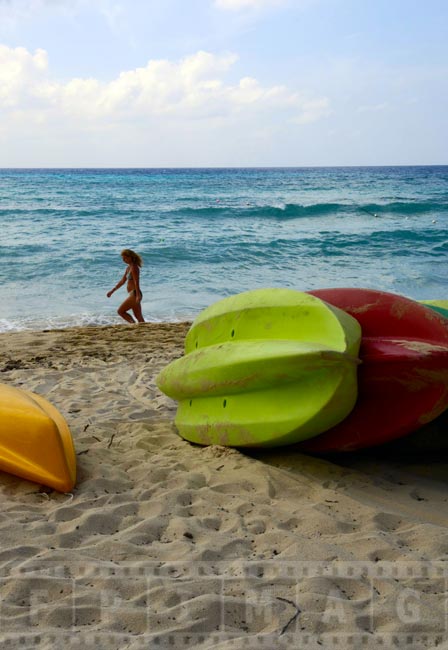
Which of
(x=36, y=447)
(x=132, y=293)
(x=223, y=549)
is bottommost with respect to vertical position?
(x=223, y=549)

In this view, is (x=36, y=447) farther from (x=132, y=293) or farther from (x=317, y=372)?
(x=132, y=293)

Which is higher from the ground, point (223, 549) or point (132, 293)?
point (132, 293)

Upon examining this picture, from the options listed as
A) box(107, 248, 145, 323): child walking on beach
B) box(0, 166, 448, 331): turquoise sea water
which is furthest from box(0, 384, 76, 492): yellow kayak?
box(0, 166, 448, 331): turquoise sea water

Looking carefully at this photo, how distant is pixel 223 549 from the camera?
8.09 ft

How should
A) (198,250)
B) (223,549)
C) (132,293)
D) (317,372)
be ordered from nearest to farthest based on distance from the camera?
(223,549) < (317,372) < (132,293) < (198,250)

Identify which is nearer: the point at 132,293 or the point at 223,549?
the point at 223,549

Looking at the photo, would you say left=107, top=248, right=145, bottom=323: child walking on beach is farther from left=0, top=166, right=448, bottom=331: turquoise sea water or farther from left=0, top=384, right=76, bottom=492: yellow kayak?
left=0, top=384, right=76, bottom=492: yellow kayak

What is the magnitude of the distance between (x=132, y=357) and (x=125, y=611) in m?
4.11

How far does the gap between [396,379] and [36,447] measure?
190 centimetres

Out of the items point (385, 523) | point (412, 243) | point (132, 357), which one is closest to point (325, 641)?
point (385, 523)

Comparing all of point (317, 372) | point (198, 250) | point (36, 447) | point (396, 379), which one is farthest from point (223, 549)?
point (198, 250)

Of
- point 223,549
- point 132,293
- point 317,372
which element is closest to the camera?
point 223,549

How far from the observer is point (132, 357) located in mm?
6051

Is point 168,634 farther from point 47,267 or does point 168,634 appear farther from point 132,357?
point 47,267
